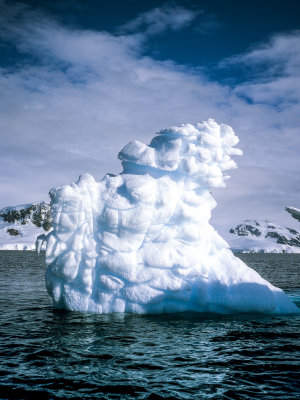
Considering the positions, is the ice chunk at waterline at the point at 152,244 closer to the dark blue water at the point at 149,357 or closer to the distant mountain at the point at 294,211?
the dark blue water at the point at 149,357

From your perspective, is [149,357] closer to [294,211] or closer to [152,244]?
[152,244]

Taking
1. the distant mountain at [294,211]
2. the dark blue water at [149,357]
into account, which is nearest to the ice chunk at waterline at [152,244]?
the dark blue water at [149,357]

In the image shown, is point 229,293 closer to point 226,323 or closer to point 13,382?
point 226,323

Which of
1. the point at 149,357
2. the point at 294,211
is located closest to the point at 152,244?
the point at 294,211

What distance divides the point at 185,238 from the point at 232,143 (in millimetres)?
5488

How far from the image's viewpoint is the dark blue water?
336 inches

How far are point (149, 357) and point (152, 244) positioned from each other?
6.88 metres

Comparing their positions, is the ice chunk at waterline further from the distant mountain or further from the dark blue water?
the distant mountain

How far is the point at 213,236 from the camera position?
18547 millimetres

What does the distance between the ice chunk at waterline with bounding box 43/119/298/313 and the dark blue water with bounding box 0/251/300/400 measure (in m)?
0.85

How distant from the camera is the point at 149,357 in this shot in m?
10.8

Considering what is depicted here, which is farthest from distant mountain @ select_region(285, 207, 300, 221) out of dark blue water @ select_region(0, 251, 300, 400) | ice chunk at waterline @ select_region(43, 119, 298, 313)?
dark blue water @ select_region(0, 251, 300, 400)

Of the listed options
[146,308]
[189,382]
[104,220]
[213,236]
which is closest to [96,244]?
[104,220]

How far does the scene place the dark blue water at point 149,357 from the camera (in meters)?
8.53
